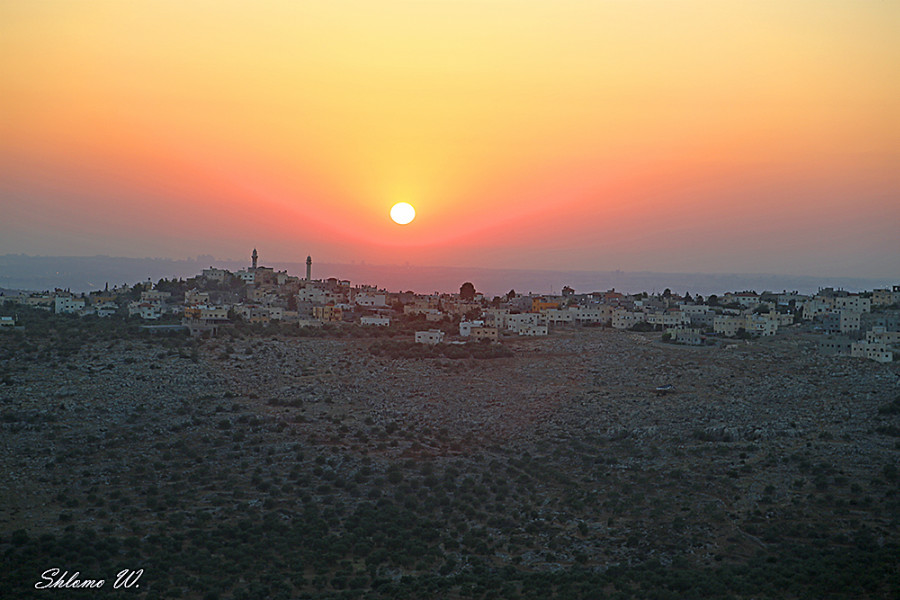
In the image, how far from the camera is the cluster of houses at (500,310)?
124 ft

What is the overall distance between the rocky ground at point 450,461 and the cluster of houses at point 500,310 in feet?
22.1

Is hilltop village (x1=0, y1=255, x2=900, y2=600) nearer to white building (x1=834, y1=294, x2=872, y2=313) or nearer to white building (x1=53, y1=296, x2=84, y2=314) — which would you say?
white building (x1=834, y1=294, x2=872, y2=313)

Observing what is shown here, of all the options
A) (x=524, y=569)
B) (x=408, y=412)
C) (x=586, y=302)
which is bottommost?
(x=524, y=569)

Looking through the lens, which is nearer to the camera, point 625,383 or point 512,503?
point 512,503

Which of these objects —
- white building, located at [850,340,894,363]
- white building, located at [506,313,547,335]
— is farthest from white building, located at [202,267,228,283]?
white building, located at [850,340,894,363]

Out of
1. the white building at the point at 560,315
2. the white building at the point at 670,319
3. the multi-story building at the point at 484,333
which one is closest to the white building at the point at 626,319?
the white building at the point at 670,319

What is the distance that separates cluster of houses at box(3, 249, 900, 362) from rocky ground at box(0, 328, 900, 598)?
22.1 ft

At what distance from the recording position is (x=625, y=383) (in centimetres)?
2870

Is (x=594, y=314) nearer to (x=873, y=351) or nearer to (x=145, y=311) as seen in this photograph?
(x=873, y=351)

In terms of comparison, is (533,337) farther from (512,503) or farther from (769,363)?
(512,503)

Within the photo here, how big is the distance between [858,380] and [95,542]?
2442cm

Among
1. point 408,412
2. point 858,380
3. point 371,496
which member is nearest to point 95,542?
point 371,496

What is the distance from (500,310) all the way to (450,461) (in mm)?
25756

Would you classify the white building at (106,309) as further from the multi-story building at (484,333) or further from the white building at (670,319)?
the white building at (670,319)
